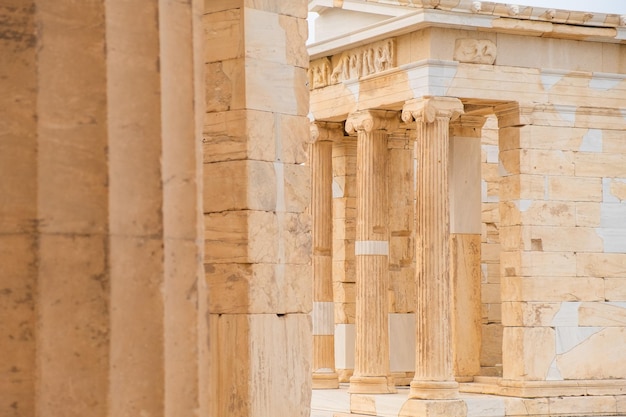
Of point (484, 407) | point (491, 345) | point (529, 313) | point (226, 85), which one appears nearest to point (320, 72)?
point (529, 313)

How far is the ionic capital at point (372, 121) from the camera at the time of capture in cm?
2114

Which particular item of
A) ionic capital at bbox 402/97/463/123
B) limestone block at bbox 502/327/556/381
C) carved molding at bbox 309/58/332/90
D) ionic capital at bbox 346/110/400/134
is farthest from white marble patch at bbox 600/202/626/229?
carved molding at bbox 309/58/332/90

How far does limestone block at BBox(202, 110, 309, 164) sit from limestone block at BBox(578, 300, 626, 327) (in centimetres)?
→ 970

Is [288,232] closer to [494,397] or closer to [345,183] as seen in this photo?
[494,397]

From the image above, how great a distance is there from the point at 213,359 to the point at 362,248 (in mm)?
9950

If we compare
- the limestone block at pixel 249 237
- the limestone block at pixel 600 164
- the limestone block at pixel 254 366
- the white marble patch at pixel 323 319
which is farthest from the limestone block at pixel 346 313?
the limestone block at pixel 254 366

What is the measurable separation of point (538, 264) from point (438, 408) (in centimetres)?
282

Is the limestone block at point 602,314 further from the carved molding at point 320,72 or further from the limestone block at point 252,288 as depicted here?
the limestone block at point 252,288

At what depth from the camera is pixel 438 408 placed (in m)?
19.2

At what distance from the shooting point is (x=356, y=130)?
2164 centimetres

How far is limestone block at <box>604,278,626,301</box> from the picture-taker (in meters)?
20.8

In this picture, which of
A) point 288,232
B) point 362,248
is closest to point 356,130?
point 362,248

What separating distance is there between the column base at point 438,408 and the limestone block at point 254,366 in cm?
748

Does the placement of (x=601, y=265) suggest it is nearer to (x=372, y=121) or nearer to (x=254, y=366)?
(x=372, y=121)
